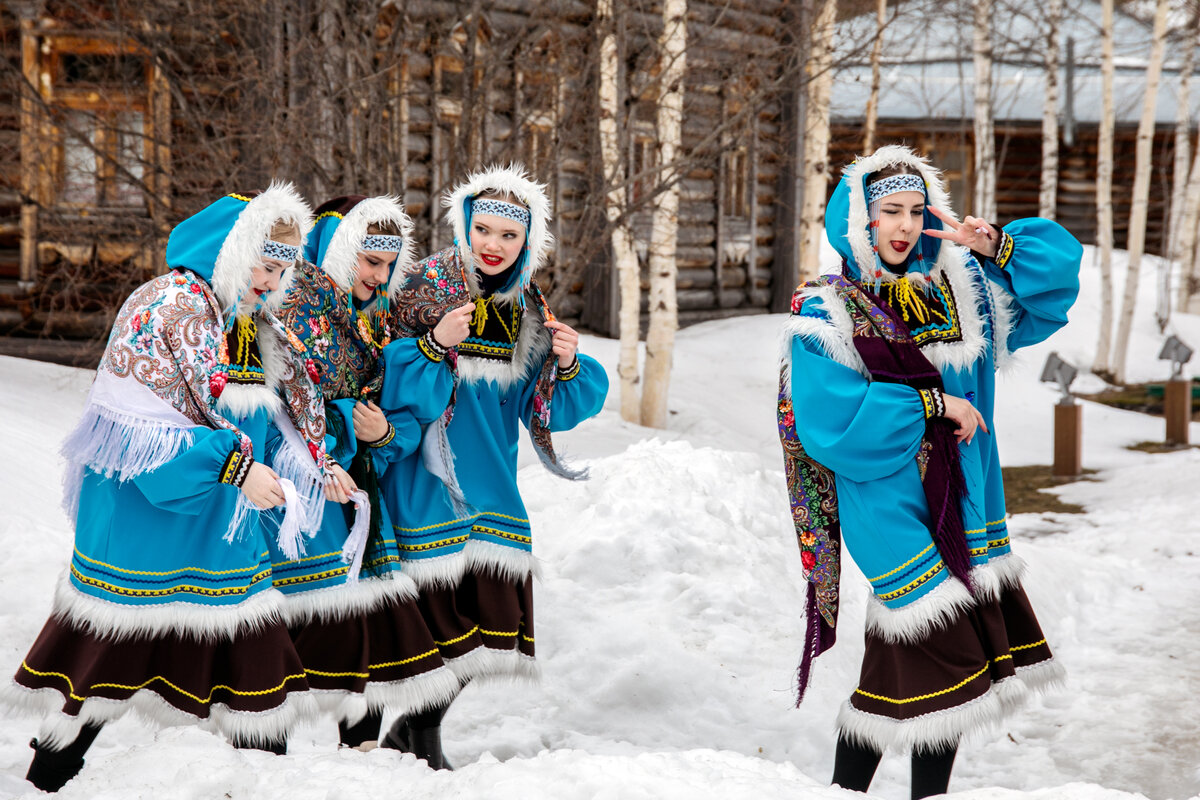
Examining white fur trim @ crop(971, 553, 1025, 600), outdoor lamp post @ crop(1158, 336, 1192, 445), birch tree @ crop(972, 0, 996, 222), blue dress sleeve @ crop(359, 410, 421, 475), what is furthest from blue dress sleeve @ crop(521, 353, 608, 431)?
birch tree @ crop(972, 0, 996, 222)

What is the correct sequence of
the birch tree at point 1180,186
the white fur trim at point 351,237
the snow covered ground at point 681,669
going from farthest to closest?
the birch tree at point 1180,186
the white fur trim at point 351,237
the snow covered ground at point 681,669

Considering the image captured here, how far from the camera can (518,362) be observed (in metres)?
3.63

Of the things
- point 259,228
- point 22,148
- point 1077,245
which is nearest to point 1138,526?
point 1077,245

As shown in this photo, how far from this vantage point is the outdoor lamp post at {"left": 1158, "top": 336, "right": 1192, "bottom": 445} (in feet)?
35.3

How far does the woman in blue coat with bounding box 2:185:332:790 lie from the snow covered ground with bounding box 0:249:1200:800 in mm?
176

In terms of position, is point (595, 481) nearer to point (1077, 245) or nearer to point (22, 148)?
point (1077, 245)

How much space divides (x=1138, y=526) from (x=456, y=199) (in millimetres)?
5857

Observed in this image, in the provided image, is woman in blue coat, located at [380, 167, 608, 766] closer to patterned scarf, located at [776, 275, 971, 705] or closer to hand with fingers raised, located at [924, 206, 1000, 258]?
patterned scarf, located at [776, 275, 971, 705]

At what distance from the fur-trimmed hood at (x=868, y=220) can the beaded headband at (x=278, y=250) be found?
1506 mm

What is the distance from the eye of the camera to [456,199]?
354 centimetres

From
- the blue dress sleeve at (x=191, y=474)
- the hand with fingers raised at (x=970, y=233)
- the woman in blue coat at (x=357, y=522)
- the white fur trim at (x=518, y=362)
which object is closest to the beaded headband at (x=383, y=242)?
the woman in blue coat at (x=357, y=522)

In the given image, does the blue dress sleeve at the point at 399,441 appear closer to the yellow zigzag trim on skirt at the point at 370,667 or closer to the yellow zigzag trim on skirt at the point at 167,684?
the yellow zigzag trim on skirt at the point at 370,667

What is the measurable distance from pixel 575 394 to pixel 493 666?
35.8 inches

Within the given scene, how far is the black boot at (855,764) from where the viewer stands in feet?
9.78
